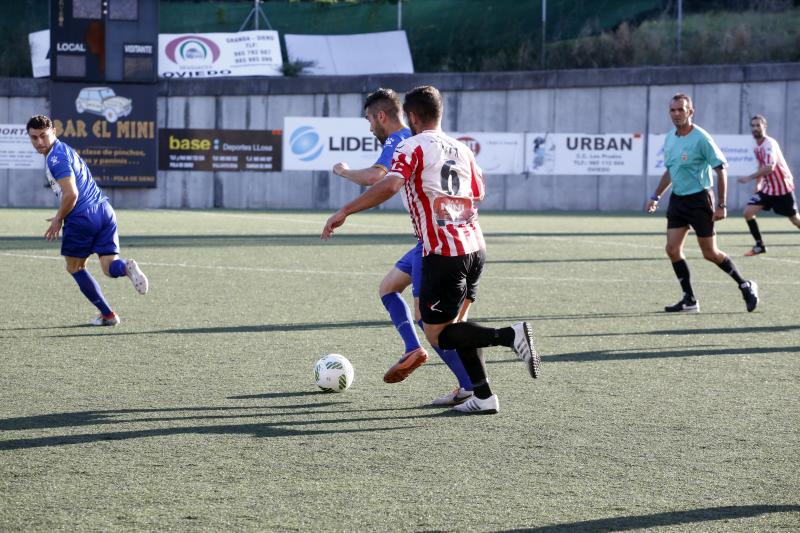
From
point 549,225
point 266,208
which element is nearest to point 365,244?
point 549,225

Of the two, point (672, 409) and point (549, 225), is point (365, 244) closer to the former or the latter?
point (549, 225)

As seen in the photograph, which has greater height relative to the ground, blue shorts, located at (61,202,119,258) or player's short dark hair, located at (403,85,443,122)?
player's short dark hair, located at (403,85,443,122)

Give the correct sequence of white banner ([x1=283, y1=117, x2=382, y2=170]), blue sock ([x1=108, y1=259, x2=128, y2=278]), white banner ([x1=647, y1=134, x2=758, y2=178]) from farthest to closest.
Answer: white banner ([x1=283, y1=117, x2=382, y2=170])
white banner ([x1=647, y1=134, x2=758, y2=178])
blue sock ([x1=108, y1=259, x2=128, y2=278])

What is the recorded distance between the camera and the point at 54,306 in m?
10.2

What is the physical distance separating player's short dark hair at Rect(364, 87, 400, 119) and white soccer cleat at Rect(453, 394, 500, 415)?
161cm

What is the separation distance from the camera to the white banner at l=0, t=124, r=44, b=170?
3055 centimetres

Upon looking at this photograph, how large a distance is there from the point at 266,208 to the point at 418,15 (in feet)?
31.3

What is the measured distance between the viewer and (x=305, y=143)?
31.4 metres

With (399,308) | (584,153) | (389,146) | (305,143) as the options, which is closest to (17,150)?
(305,143)

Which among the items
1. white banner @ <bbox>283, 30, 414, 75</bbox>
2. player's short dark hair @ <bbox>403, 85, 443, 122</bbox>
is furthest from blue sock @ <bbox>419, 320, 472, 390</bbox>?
white banner @ <bbox>283, 30, 414, 75</bbox>

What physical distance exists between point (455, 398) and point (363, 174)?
1.28 m

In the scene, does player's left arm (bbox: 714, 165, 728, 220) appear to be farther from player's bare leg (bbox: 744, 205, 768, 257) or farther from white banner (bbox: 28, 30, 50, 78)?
white banner (bbox: 28, 30, 50, 78)

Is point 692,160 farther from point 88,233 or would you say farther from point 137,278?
point 88,233

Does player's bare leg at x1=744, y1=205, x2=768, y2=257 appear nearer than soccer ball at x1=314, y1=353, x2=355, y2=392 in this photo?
No
